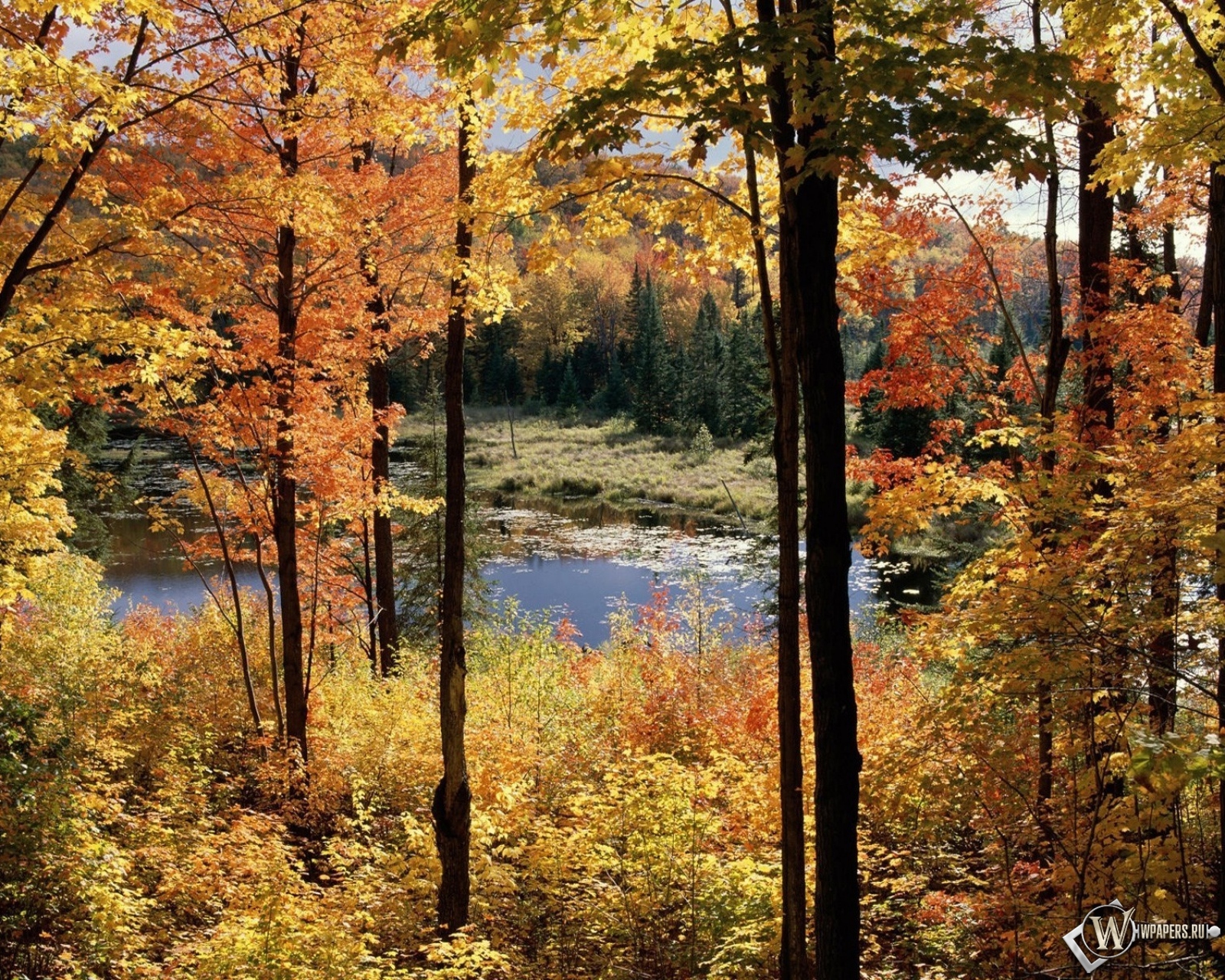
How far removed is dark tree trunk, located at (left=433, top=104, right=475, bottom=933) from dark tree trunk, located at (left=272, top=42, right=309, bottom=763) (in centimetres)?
331

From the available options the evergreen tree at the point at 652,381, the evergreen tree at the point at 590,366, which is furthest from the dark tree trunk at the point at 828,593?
the evergreen tree at the point at 590,366

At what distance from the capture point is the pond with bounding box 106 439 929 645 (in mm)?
24297

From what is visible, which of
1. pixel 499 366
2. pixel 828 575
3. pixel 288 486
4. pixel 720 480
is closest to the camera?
pixel 828 575

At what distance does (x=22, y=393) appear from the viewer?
6805 mm

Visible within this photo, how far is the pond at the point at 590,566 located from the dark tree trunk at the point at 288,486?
9.55m

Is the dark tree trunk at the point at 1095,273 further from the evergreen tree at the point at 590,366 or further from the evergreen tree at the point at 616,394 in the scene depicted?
the evergreen tree at the point at 590,366

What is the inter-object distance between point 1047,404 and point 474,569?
49.7ft

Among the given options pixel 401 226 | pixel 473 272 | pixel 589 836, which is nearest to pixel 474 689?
pixel 589 836

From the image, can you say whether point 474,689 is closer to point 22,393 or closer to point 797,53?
point 22,393

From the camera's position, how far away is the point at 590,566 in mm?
29875

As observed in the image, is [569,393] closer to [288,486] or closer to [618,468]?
[618,468]

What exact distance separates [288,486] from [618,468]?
A: 39476mm

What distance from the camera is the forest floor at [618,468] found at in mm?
41000

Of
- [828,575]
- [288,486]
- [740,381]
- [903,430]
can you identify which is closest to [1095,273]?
[828,575]
